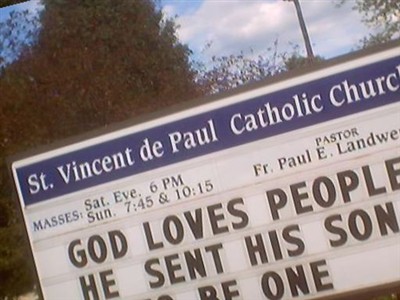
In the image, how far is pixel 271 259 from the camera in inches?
104

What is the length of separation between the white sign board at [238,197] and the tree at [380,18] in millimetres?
141

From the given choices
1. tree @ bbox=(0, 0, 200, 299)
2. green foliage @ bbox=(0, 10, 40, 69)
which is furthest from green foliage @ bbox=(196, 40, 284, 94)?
green foliage @ bbox=(0, 10, 40, 69)

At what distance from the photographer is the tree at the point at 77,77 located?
289 centimetres

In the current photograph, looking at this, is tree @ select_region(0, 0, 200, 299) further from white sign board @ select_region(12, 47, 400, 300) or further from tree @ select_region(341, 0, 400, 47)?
tree @ select_region(341, 0, 400, 47)

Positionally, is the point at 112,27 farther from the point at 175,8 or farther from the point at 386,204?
the point at 386,204

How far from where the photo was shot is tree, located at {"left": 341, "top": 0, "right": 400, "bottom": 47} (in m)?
2.68

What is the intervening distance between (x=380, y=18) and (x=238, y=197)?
2.73ft

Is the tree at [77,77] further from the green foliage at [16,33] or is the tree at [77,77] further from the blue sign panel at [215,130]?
the blue sign panel at [215,130]

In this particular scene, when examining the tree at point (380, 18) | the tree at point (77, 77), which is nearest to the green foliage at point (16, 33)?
the tree at point (77, 77)

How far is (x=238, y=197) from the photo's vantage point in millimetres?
2631

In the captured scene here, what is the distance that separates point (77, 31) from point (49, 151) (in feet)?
1.63

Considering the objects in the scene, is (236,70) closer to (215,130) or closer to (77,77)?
(215,130)

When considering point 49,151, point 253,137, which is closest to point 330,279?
point 253,137

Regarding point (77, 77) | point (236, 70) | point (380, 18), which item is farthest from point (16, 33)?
point (380, 18)
